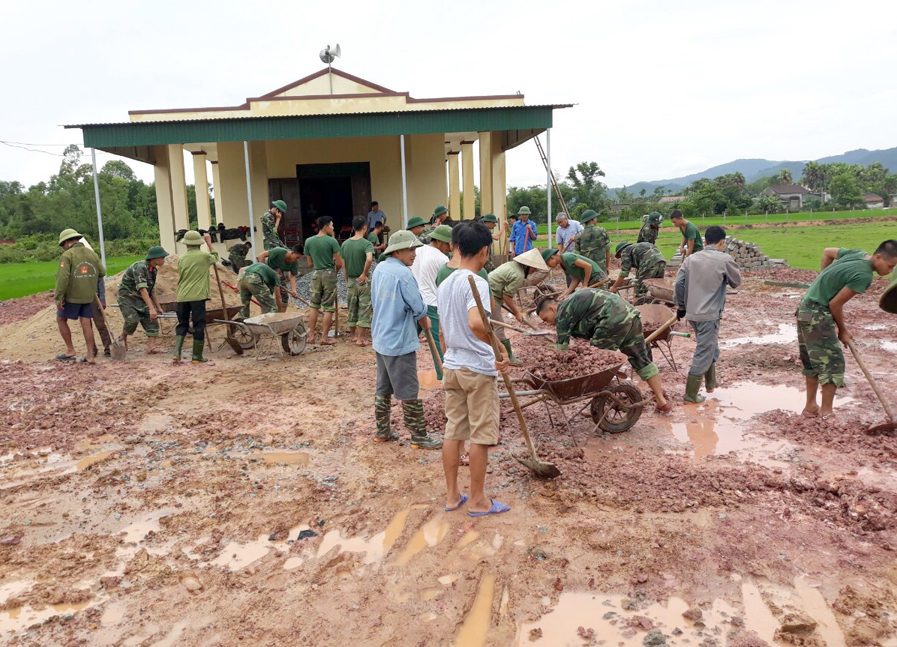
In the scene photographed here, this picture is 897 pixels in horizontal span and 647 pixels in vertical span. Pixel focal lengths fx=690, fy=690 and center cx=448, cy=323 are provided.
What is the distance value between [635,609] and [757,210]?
61.8 metres

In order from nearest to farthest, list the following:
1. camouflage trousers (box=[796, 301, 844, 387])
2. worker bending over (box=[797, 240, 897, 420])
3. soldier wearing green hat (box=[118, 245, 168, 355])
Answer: worker bending over (box=[797, 240, 897, 420]), camouflage trousers (box=[796, 301, 844, 387]), soldier wearing green hat (box=[118, 245, 168, 355])

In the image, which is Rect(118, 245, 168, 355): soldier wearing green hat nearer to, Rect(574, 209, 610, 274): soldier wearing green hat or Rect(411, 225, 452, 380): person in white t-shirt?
Rect(411, 225, 452, 380): person in white t-shirt

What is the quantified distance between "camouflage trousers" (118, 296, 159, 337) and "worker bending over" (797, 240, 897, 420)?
8374 millimetres

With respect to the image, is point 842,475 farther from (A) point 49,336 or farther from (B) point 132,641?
(A) point 49,336

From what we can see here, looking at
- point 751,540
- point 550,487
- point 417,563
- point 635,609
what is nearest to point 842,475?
point 751,540

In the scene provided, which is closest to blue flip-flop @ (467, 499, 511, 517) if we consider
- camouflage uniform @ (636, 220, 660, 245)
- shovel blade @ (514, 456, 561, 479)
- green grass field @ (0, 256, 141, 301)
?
shovel blade @ (514, 456, 561, 479)

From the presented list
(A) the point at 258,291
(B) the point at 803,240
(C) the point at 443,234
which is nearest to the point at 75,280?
(A) the point at 258,291

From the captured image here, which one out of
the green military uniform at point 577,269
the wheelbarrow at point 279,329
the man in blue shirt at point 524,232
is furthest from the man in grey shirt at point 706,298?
the man in blue shirt at point 524,232

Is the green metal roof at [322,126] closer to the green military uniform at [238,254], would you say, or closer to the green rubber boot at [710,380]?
the green military uniform at [238,254]

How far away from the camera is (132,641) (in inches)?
127

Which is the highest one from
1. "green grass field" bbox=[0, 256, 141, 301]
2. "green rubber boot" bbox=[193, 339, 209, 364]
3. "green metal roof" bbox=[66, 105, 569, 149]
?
"green metal roof" bbox=[66, 105, 569, 149]

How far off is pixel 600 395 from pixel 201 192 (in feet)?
48.2

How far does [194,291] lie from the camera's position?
29.1 feet

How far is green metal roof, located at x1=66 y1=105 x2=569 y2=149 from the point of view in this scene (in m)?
15.0
